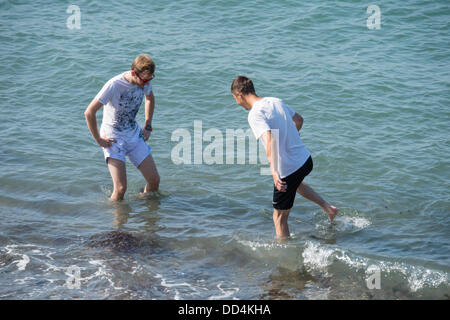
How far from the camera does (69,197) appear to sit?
7.64 meters

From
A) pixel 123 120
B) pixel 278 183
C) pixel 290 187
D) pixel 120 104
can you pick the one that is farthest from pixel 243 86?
pixel 123 120

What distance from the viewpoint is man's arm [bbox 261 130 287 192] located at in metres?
5.15

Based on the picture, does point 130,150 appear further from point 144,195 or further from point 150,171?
point 144,195

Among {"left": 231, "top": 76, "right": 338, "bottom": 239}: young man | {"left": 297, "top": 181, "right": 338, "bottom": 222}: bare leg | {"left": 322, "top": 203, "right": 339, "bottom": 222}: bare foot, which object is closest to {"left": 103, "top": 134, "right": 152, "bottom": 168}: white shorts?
{"left": 231, "top": 76, "right": 338, "bottom": 239}: young man

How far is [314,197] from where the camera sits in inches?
246

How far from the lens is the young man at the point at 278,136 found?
5176mm

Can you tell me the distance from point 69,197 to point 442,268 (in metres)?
4.97

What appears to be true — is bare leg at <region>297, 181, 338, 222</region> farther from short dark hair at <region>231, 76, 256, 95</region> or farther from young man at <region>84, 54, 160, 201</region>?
young man at <region>84, 54, 160, 201</region>

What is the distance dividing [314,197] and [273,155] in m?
1.27

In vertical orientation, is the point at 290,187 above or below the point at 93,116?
below

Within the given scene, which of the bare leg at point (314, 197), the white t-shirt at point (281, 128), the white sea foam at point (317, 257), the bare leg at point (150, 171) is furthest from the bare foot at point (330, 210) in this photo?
the bare leg at point (150, 171)

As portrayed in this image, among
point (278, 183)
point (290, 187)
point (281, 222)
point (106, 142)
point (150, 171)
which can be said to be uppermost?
point (106, 142)
